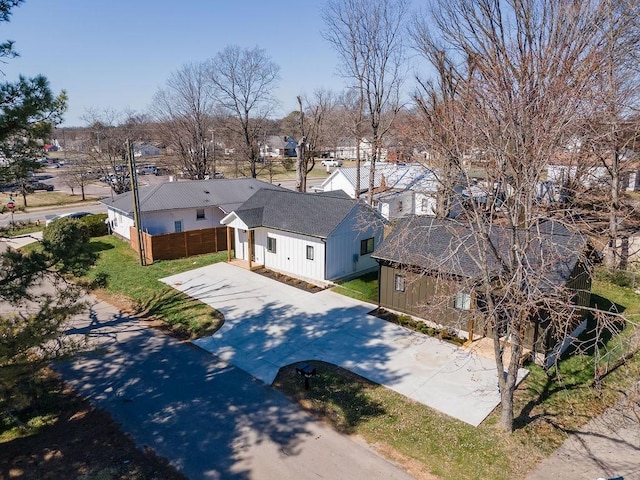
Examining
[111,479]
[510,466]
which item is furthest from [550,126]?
[111,479]

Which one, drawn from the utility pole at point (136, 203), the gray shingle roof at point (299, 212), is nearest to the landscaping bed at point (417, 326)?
the gray shingle roof at point (299, 212)

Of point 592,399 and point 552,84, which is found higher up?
point 552,84

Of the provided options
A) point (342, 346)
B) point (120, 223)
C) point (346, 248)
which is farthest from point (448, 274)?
point (120, 223)

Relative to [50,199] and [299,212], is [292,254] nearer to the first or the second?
[299,212]

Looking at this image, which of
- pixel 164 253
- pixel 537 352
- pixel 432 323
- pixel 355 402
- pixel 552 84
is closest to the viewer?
pixel 552 84

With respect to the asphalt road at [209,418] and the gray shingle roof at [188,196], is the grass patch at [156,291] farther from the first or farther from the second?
the gray shingle roof at [188,196]

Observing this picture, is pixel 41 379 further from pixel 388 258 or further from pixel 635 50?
pixel 635 50

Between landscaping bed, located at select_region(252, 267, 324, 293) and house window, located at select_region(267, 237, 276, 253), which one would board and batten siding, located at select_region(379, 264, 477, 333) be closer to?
landscaping bed, located at select_region(252, 267, 324, 293)
